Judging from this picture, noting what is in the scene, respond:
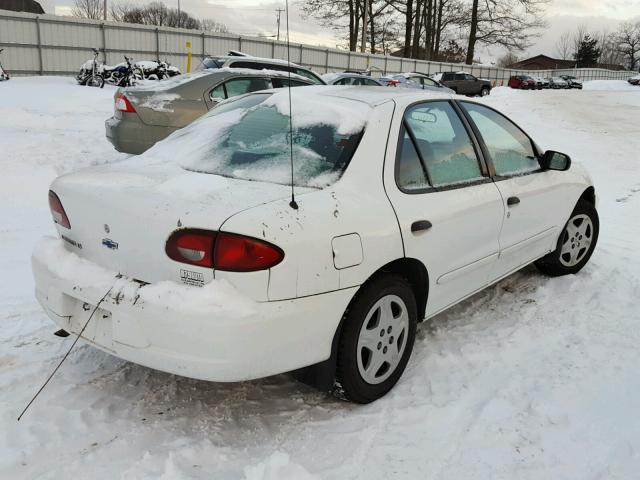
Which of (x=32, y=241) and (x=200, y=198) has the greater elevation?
(x=200, y=198)

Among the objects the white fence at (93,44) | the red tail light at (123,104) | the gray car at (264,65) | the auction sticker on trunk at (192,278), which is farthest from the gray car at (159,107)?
the white fence at (93,44)

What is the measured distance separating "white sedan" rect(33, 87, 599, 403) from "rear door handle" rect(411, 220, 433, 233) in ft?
0.03

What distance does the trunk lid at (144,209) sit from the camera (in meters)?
2.38

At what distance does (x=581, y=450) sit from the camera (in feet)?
8.48

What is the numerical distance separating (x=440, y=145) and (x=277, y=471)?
2.03 m

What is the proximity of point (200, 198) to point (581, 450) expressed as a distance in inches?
80.2

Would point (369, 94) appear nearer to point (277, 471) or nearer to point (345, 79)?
point (277, 471)

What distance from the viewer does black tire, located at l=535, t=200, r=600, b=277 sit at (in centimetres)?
462

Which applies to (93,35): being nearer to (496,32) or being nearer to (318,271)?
(318,271)

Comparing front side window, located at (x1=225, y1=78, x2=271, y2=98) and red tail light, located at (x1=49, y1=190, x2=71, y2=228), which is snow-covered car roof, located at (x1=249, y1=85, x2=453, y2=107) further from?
front side window, located at (x1=225, y1=78, x2=271, y2=98)

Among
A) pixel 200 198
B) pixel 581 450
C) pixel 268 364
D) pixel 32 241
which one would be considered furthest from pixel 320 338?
pixel 32 241

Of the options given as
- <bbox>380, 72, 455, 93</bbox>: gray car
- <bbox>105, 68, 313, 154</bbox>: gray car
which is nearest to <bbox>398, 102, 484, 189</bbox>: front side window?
<bbox>105, 68, 313, 154</bbox>: gray car

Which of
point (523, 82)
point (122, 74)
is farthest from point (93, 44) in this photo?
point (523, 82)

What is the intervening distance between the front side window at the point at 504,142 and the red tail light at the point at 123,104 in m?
5.06
